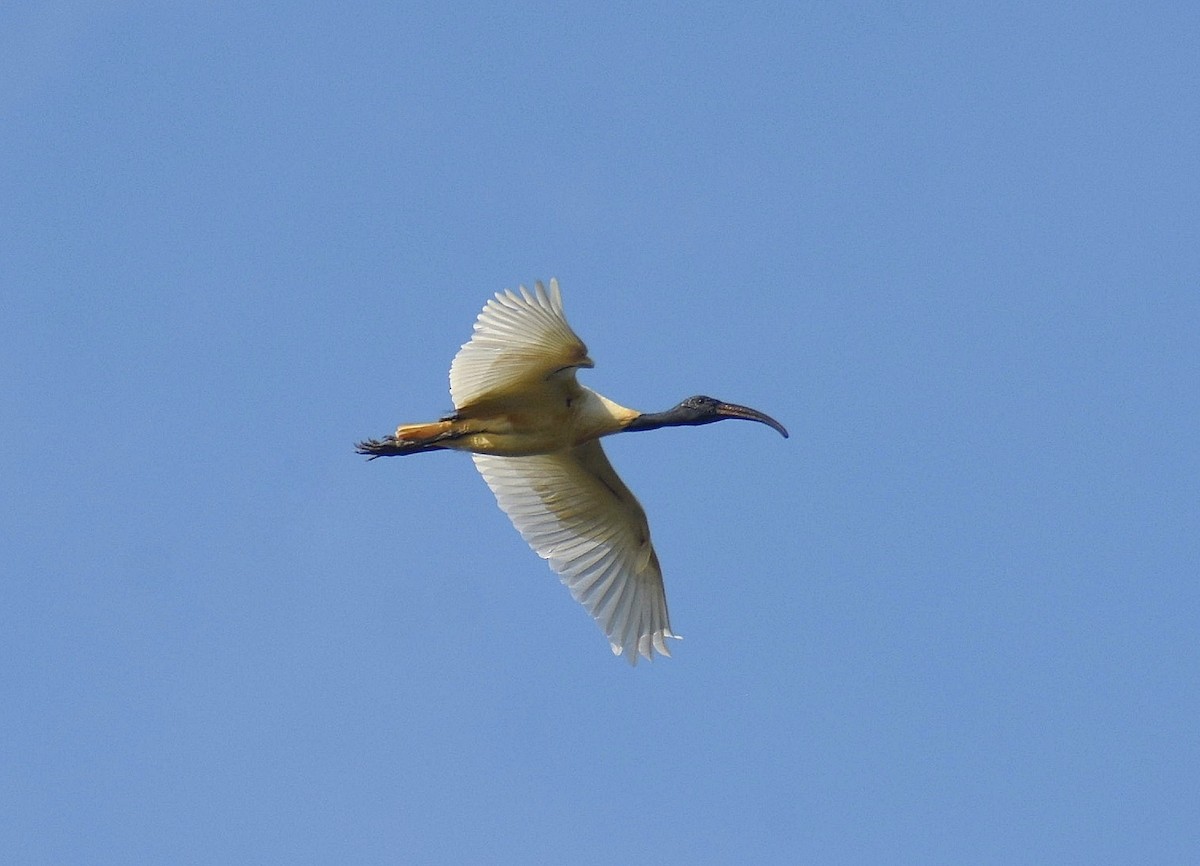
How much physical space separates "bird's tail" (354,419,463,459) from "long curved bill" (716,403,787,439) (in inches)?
88.5

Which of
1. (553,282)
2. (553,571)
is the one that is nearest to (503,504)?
(553,571)

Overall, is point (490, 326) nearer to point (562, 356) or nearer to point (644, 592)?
point (562, 356)

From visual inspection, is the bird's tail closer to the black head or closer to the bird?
the bird

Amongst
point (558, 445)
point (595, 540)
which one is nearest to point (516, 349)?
point (558, 445)

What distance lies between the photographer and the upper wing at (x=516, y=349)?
13.6m

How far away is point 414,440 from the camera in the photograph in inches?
583

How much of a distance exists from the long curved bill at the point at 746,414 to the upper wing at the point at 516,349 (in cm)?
197

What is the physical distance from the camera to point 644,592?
16.4 metres

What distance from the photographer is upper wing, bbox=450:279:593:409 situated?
13578mm

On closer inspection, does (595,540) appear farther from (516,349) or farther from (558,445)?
(516,349)

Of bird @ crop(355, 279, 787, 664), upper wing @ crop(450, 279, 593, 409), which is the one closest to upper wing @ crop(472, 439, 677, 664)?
bird @ crop(355, 279, 787, 664)

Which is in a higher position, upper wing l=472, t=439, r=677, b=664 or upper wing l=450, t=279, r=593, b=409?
upper wing l=450, t=279, r=593, b=409

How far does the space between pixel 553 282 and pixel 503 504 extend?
328cm

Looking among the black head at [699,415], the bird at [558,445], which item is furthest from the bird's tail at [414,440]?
the black head at [699,415]
